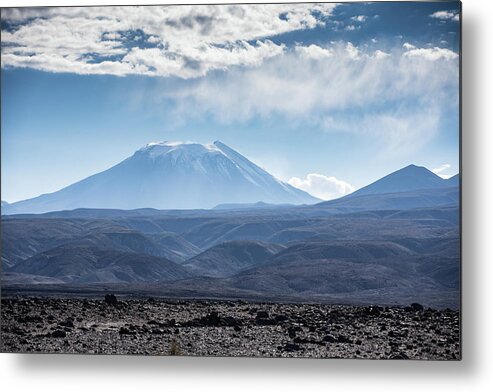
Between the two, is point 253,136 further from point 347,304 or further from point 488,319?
point 488,319

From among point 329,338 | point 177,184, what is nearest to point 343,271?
point 329,338

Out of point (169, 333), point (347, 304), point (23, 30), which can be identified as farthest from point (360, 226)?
point (23, 30)

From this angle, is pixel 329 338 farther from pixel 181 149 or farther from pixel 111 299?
pixel 181 149

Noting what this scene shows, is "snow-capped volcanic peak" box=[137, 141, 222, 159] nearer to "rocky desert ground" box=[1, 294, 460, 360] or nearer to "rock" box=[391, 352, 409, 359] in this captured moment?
"rocky desert ground" box=[1, 294, 460, 360]

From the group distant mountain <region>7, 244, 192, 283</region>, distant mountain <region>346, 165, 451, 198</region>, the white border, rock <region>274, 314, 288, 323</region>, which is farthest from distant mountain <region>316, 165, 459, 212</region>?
distant mountain <region>7, 244, 192, 283</region>

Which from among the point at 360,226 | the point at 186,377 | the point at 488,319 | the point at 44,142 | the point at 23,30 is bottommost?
the point at 186,377

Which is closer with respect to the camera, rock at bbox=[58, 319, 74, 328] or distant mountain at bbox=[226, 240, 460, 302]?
distant mountain at bbox=[226, 240, 460, 302]
